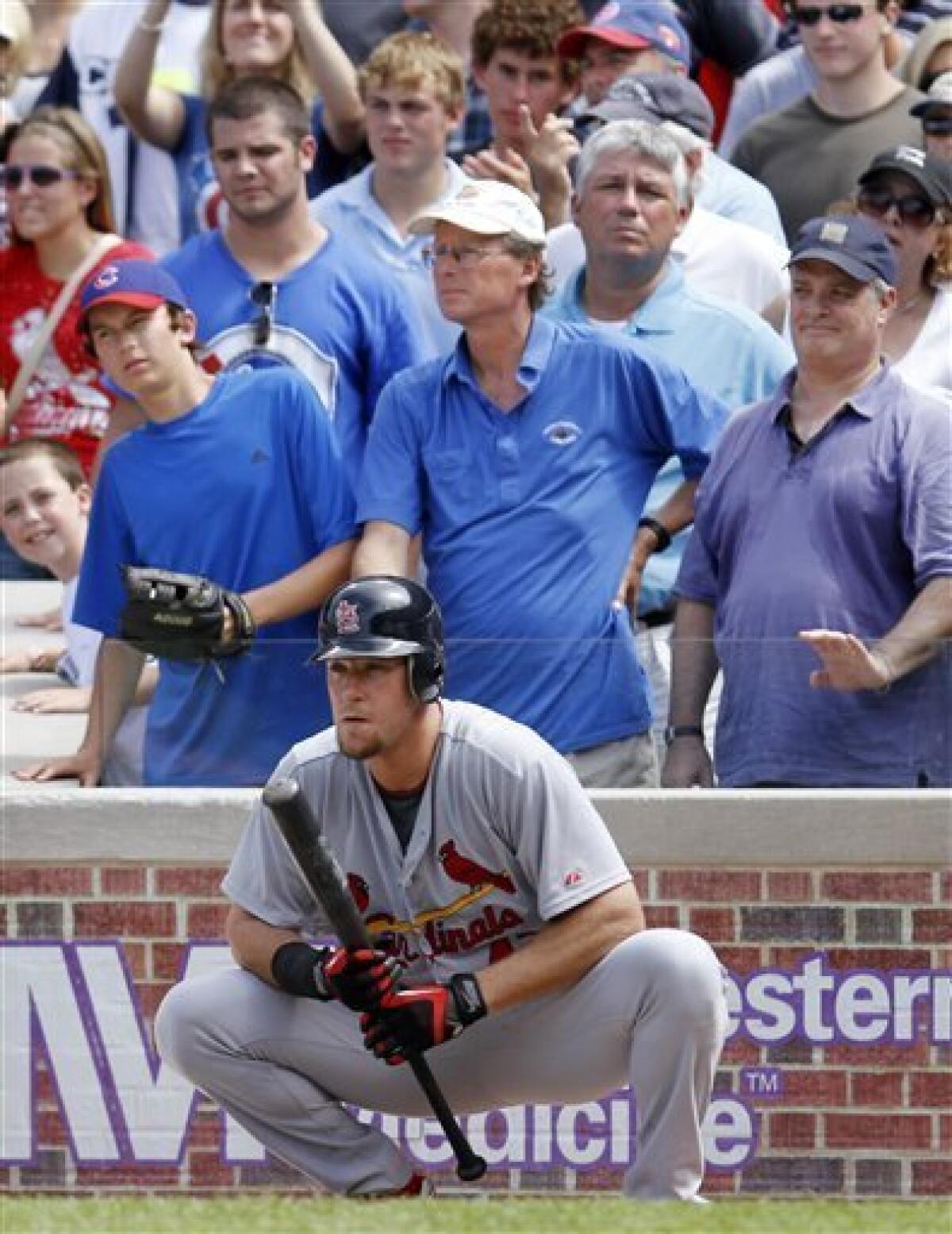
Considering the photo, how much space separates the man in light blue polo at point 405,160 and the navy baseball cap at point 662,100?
1.63 feet

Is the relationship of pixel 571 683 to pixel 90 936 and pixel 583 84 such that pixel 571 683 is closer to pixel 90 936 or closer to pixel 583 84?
pixel 90 936

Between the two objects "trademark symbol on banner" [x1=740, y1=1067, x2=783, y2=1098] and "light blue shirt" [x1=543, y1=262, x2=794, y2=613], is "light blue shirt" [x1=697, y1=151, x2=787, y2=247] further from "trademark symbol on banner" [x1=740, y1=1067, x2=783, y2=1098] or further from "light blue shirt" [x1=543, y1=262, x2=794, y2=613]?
"trademark symbol on banner" [x1=740, y1=1067, x2=783, y2=1098]

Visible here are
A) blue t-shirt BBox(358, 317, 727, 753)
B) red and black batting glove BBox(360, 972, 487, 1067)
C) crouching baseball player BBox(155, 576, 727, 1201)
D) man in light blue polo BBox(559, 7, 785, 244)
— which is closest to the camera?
red and black batting glove BBox(360, 972, 487, 1067)

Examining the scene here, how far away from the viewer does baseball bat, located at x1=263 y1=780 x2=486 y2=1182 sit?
6051mm

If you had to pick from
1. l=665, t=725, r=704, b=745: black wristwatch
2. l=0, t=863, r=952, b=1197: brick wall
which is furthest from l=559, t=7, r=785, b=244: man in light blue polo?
l=0, t=863, r=952, b=1197: brick wall

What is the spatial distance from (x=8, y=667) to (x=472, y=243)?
2.29m

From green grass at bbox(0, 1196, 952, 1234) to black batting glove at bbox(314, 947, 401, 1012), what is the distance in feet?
1.37

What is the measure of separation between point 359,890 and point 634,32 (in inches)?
157

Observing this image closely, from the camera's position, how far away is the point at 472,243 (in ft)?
25.3

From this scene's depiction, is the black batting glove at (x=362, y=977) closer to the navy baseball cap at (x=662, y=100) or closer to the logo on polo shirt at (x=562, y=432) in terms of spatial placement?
the logo on polo shirt at (x=562, y=432)

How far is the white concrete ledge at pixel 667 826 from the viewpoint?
7.41 m

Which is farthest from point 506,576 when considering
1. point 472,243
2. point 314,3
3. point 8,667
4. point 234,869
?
point 314,3

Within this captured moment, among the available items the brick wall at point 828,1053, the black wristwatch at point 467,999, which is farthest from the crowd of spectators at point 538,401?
the black wristwatch at point 467,999

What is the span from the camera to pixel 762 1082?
7.53 metres
